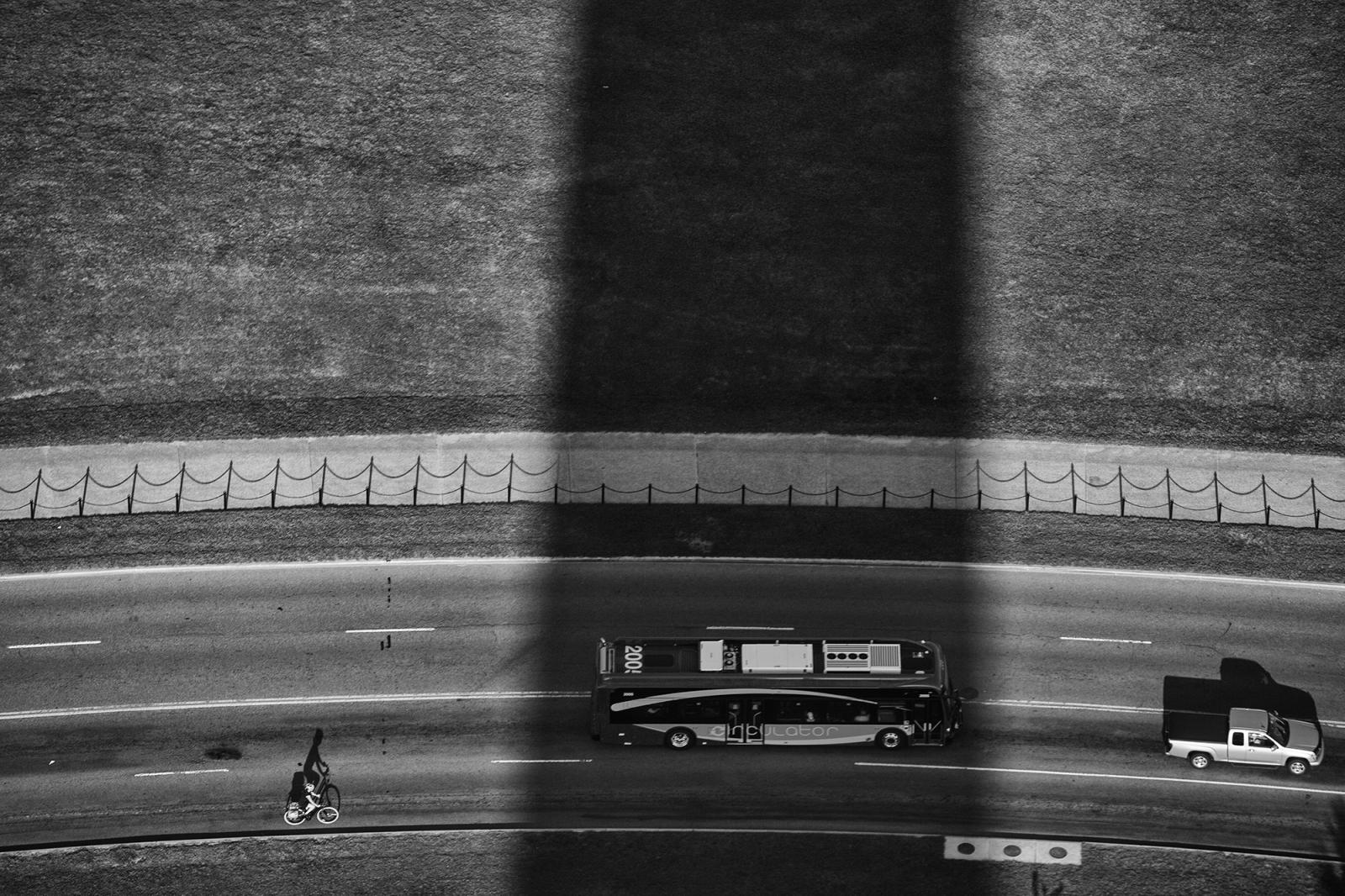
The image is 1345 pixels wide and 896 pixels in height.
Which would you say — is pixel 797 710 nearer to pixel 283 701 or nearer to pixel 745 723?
pixel 745 723

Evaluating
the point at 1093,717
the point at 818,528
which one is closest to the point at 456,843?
the point at 818,528

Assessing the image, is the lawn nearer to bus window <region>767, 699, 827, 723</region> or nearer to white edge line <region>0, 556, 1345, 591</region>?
white edge line <region>0, 556, 1345, 591</region>

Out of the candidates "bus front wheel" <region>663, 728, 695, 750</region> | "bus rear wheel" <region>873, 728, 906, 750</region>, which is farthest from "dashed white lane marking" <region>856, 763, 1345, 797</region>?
"bus front wheel" <region>663, 728, 695, 750</region>

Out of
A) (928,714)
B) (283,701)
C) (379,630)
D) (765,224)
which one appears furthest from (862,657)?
(283,701)

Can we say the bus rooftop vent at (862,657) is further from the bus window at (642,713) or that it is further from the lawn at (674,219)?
the lawn at (674,219)

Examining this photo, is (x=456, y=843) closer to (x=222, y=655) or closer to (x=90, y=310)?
(x=222, y=655)
